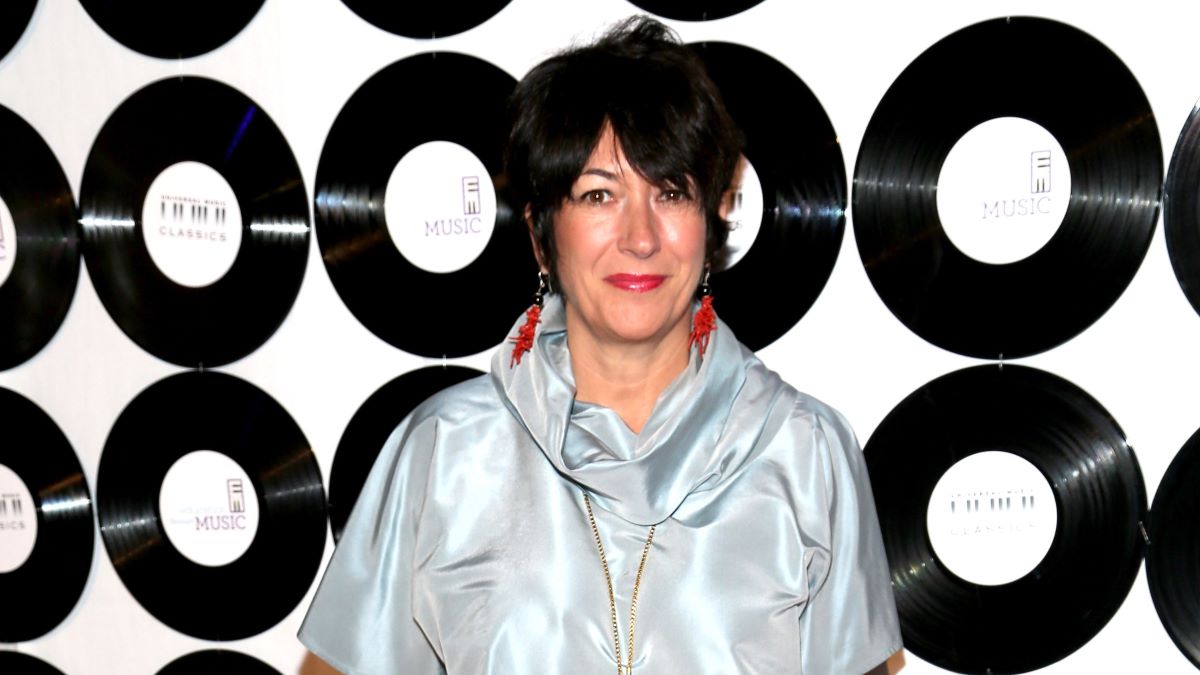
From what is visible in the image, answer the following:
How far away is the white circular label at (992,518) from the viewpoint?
1.80 metres

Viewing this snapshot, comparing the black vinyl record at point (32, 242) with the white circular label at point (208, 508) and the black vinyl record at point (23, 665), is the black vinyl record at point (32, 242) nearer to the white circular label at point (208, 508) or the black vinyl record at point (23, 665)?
the white circular label at point (208, 508)

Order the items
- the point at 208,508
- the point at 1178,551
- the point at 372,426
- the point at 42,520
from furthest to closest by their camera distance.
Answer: the point at 42,520 < the point at 208,508 < the point at 372,426 < the point at 1178,551

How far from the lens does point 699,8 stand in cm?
188

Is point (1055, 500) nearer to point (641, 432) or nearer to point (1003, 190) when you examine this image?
point (1003, 190)

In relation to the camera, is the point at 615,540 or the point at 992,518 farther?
the point at 992,518

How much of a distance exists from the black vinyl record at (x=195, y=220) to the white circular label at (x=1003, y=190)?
106 centimetres

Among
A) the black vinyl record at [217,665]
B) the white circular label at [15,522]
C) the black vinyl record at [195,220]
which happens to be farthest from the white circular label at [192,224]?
the black vinyl record at [217,665]

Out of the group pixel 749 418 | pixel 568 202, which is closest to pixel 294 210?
pixel 568 202

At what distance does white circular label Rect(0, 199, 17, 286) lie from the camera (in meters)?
2.32

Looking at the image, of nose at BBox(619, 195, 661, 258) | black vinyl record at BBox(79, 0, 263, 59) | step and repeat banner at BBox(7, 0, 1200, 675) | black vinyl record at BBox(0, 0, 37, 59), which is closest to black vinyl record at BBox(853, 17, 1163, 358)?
step and repeat banner at BBox(7, 0, 1200, 675)

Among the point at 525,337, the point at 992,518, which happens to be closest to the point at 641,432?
the point at 525,337

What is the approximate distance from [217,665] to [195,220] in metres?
0.79

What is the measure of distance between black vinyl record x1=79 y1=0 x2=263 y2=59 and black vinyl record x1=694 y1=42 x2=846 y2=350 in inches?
33.0

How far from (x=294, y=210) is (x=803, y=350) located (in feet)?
2.92
